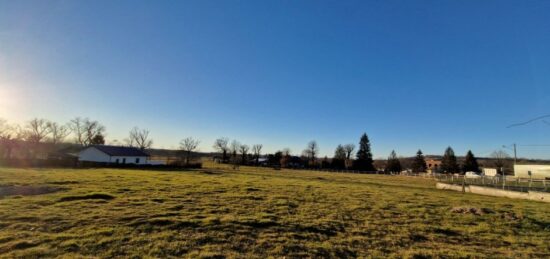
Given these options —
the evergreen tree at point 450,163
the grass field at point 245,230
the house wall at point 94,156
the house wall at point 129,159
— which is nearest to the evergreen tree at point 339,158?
the evergreen tree at point 450,163

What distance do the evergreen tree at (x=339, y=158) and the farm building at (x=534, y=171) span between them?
47.4m

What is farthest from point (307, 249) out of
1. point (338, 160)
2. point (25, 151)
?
point (338, 160)

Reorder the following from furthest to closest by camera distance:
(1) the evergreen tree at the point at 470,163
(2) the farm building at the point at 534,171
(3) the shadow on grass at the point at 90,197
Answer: (1) the evergreen tree at the point at 470,163 < (2) the farm building at the point at 534,171 < (3) the shadow on grass at the point at 90,197

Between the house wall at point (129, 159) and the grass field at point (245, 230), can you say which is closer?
the grass field at point (245, 230)

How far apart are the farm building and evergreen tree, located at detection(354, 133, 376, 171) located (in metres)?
38.4

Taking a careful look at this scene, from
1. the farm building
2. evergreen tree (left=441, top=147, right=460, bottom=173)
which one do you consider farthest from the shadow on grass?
evergreen tree (left=441, top=147, right=460, bottom=173)

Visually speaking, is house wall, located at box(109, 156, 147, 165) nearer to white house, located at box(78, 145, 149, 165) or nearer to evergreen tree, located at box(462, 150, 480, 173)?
white house, located at box(78, 145, 149, 165)

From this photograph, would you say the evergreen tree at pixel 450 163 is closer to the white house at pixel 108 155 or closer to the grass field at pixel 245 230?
the grass field at pixel 245 230

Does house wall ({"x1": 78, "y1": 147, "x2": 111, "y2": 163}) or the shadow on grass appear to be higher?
house wall ({"x1": 78, "y1": 147, "x2": 111, "y2": 163})

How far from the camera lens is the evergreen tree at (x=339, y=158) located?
3580 inches

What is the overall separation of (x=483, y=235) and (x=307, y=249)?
643 centimetres

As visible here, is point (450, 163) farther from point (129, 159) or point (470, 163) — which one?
point (129, 159)

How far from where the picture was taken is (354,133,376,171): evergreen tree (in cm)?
8431

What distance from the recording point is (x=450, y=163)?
77938mm
